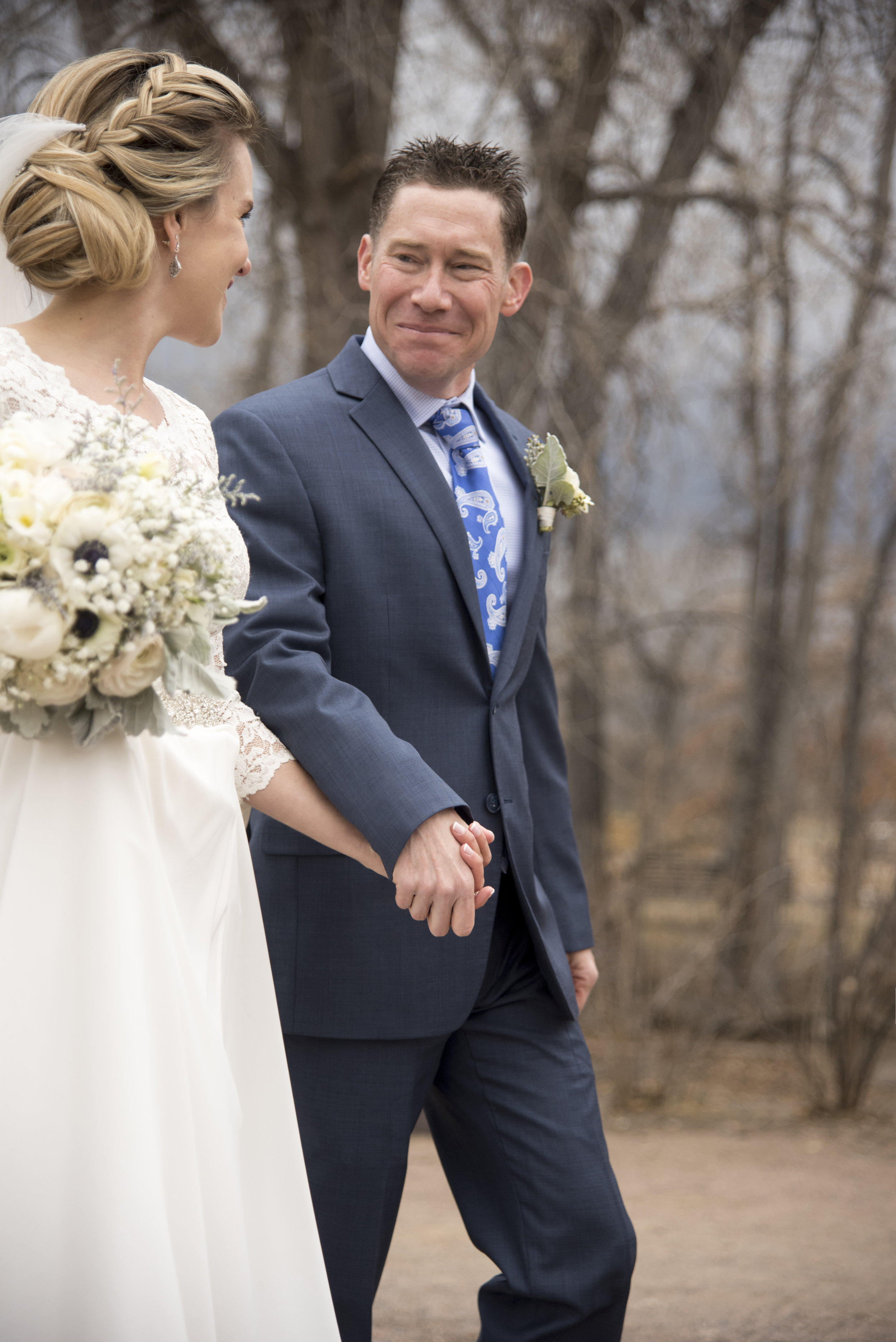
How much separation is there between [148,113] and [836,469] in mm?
5450

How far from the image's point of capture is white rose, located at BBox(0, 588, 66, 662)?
1.59 metres

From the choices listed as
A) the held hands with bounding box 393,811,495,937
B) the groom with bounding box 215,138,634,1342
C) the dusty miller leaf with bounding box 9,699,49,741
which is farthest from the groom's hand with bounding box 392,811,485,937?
the dusty miller leaf with bounding box 9,699,49,741

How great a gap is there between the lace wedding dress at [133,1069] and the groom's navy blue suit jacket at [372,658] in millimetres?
314

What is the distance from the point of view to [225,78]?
219 cm

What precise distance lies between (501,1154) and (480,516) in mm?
1162

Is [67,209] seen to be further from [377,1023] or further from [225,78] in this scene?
[377,1023]

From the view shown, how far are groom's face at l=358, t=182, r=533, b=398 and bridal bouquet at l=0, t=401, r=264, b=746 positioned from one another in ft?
2.84

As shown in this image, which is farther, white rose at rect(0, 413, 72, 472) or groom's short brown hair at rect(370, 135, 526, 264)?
groom's short brown hair at rect(370, 135, 526, 264)

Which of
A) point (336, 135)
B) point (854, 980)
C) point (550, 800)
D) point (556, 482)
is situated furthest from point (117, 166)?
point (854, 980)

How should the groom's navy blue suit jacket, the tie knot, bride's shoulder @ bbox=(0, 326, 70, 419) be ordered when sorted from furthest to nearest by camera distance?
the tie knot
the groom's navy blue suit jacket
bride's shoulder @ bbox=(0, 326, 70, 419)

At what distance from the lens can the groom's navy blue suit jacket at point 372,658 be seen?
7.73 feet

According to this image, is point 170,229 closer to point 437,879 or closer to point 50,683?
point 50,683

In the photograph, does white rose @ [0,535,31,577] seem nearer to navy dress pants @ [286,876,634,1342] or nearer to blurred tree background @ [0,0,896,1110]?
navy dress pants @ [286,876,634,1342]

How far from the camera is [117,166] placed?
2.01 metres
